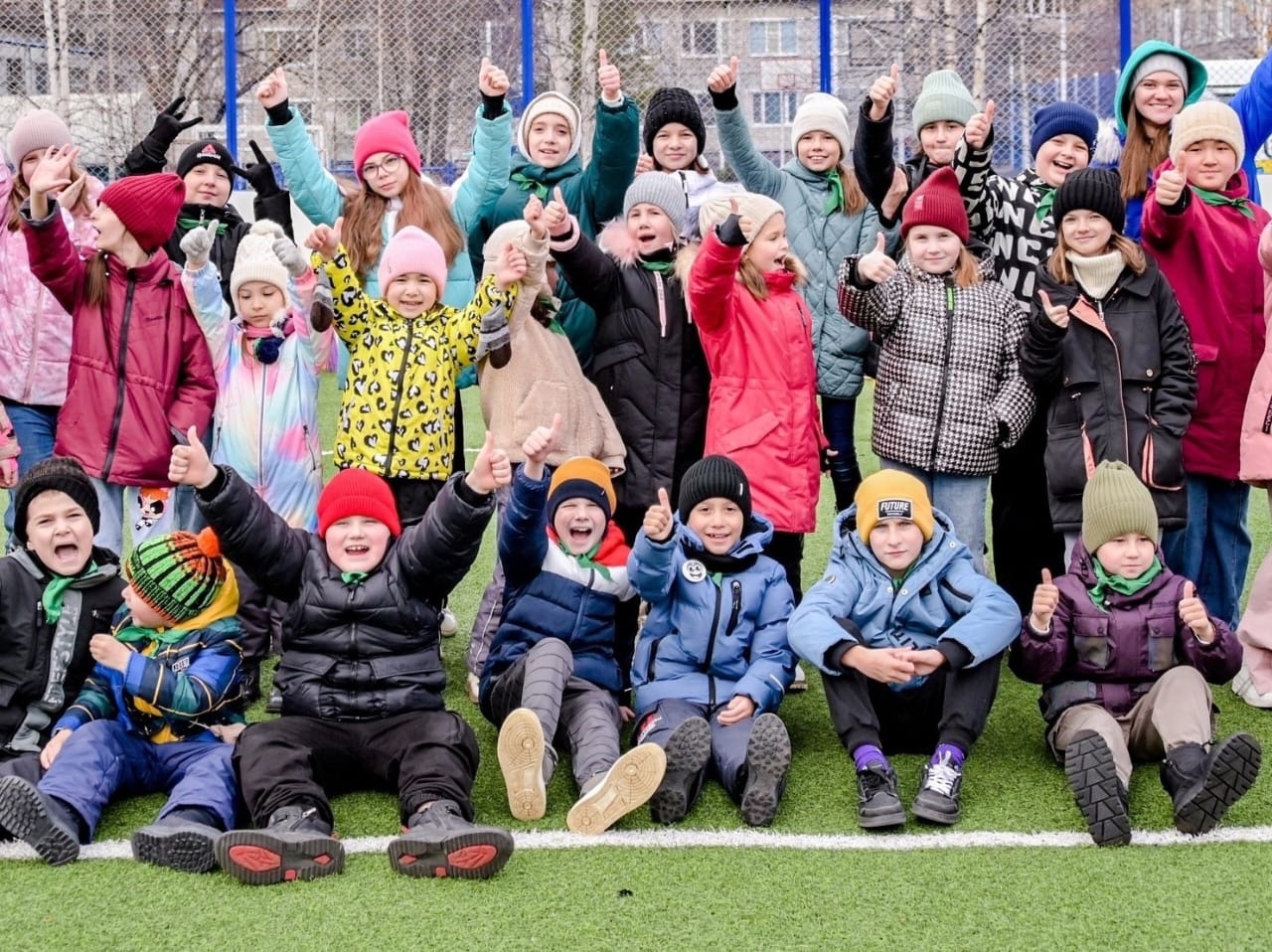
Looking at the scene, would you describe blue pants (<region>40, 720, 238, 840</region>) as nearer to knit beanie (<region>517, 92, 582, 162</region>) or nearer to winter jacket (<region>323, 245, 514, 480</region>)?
winter jacket (<region>323, 245, 514, 480</region>)

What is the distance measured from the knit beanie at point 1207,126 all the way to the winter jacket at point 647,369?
1.99 m

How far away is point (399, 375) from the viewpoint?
19.0 ft

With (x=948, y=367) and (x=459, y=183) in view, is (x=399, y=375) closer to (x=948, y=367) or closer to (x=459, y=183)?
(x=459, y=183)

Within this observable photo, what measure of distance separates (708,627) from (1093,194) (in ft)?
7.04

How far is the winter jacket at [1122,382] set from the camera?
5699 millimetres

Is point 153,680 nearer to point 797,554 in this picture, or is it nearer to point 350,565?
point 350,565

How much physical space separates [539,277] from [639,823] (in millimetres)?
2184

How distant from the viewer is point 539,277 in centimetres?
590

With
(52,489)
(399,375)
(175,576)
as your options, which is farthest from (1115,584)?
(52,489)

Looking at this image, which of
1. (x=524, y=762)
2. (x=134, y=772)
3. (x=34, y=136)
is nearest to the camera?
(x=524, y=762)

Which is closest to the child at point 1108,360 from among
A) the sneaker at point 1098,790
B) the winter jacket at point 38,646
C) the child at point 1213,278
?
the child at point 1213,278

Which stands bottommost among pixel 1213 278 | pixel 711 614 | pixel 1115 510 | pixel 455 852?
pixel 455 852

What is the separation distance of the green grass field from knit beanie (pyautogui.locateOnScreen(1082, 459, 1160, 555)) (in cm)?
84

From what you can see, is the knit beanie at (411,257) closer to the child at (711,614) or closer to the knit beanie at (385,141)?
the knit beanie at (385,141)
